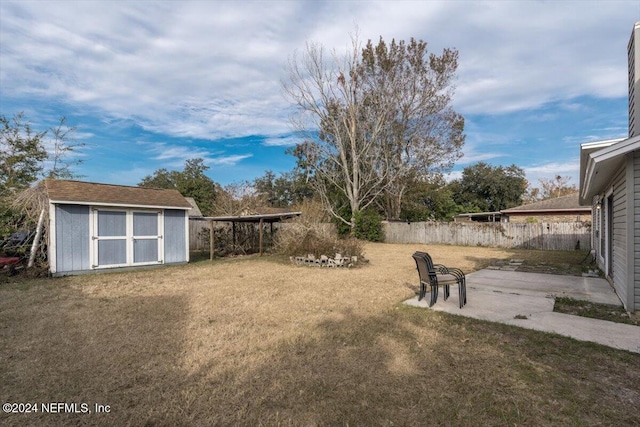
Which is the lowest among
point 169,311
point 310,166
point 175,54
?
point 169,311

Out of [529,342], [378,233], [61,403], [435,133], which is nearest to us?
[61,403]

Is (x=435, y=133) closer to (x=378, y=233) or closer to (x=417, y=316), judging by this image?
(x=378, y=233)

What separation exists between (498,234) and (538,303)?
15.3 meters

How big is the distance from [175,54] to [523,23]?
11.2 metres

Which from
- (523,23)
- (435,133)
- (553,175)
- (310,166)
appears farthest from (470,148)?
(553,175)

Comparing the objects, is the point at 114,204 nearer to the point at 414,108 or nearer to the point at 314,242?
the point at 314,242

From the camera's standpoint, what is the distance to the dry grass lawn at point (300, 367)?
256 centimetres

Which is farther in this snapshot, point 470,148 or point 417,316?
point 470,148

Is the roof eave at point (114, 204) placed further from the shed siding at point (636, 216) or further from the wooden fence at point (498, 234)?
the wooden fence at point (498, 234)

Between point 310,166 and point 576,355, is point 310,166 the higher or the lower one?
the higher one

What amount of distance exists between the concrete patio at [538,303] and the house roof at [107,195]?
935cm

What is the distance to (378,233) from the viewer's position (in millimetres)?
22844

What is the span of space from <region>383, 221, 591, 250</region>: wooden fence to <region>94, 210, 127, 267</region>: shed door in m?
17.5

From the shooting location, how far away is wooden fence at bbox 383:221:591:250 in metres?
17.2
